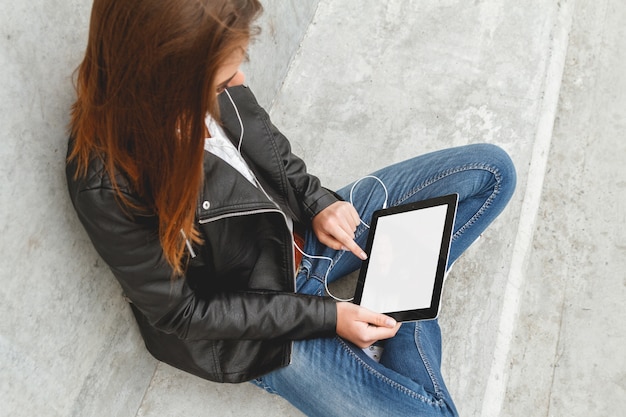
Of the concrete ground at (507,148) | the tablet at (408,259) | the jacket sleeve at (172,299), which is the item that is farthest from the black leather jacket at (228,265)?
the concrete ground at (507,148)

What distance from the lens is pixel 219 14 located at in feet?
2.96

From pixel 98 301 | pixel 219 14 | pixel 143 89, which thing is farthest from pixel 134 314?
pixel 219 14

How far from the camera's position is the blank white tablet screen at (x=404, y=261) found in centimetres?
138

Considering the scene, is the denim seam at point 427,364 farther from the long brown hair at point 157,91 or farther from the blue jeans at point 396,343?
the long brown hair at point 157,91

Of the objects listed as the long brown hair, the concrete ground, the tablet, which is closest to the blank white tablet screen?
the tablet

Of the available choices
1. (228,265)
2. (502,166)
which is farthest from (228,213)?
(502,166)

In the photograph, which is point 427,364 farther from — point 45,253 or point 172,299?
point 45,253

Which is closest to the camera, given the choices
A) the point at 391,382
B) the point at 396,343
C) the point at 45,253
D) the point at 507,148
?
the point at 45,253

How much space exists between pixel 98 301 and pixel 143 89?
567 millimetres

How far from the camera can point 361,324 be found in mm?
1354

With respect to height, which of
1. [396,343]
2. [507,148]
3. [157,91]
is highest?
[157,91]

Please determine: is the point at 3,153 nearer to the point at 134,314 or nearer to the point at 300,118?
the point at 134,314

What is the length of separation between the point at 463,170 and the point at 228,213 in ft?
2.14

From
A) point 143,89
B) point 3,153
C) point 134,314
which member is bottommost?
point 134,314
